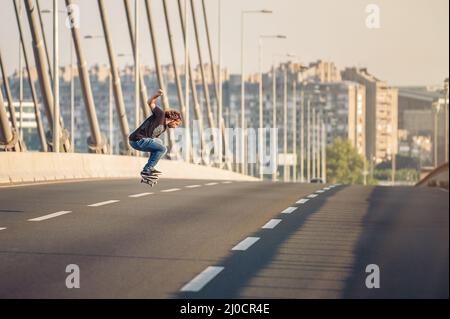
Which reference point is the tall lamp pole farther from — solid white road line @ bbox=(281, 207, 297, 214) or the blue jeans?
solid white road line @ bbox=(281, 207, 297, 214)

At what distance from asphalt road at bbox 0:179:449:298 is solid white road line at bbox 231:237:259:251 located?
0.01m

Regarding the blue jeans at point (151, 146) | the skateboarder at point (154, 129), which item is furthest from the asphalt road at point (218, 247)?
the skateboarder at point (154, 129)

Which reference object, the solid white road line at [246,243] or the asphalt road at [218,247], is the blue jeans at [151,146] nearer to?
the asphalt road at [218,247]

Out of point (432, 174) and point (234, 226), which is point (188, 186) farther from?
point (432, 174)

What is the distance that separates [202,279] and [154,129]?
9236 millimetres

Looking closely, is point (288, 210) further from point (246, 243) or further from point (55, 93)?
point (55, 93)

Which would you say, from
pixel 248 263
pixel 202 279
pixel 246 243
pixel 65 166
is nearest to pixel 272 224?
→ pixel 246 243

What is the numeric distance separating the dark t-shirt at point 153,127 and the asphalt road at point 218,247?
1.11 meters

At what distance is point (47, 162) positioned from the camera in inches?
1336

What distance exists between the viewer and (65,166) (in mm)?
35688

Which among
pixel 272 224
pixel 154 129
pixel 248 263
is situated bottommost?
pixel 272 224

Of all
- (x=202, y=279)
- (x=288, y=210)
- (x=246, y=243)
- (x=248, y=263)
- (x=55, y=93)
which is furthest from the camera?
(x=55, y=93)

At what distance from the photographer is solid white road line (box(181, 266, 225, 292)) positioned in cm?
1152

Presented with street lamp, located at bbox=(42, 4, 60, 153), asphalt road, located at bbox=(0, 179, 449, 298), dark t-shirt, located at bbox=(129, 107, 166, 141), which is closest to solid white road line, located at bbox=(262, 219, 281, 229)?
asphalt road, located at bbox=(0, 179, 449, 298)
